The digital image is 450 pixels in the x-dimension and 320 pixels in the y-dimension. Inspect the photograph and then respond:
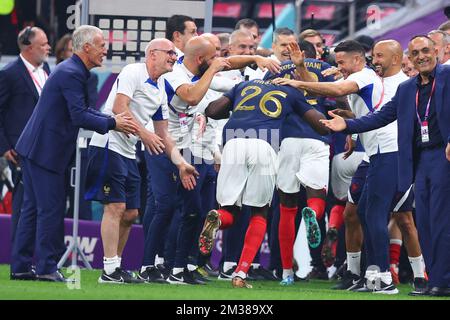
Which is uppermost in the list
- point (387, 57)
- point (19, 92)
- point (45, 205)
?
point (387, 57)

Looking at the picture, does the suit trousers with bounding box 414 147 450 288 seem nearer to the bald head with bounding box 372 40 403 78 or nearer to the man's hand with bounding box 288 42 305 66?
the bald head with bounding box 372 40 403 78

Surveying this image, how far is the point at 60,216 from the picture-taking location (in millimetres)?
10703

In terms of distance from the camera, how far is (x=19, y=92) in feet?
40.9

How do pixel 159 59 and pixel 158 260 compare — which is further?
pixel 158 260

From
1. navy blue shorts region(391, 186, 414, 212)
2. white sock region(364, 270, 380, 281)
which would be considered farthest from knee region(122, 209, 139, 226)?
navy blue shorts region(391, 186, 414, 212)

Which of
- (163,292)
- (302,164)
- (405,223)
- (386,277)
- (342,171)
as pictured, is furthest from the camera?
(342,171)

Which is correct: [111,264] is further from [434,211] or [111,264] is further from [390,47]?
[390,47]

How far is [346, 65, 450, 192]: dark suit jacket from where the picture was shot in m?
10.3

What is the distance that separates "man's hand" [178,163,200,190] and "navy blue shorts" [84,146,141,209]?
53 centimetres

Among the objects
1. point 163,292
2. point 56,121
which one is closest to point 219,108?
point 56,121

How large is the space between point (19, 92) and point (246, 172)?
2747 millimetres

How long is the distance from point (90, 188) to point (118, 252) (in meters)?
0.90
